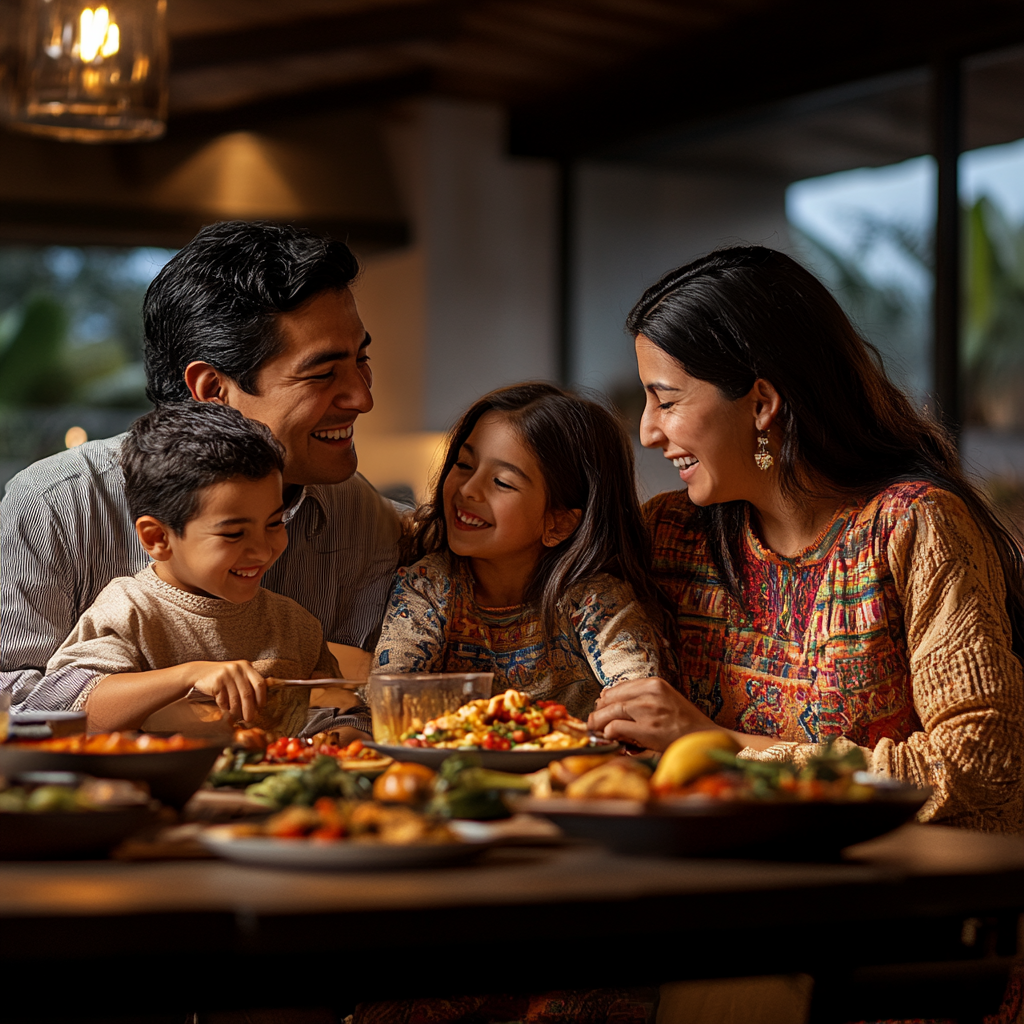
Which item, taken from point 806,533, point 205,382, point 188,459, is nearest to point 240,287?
point 205,382

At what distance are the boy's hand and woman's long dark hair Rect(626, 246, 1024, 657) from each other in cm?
79

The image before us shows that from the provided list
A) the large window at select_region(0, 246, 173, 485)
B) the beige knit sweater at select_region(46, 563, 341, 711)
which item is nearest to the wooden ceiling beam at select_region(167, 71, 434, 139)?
the large window at select_region(0, 246, 173, 485)

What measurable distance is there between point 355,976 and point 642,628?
3.93 ft

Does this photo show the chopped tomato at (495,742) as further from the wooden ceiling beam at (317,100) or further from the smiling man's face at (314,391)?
the wooden ceiling beam at (317,100)

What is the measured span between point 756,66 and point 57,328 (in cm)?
514

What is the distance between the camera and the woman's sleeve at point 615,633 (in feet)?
6.39

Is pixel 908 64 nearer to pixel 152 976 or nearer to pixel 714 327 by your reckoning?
pixel 714 327

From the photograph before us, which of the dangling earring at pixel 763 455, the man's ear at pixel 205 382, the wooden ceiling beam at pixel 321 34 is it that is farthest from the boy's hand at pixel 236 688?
the wooden ceiling beam at pixel 321 34

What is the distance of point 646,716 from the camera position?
1.62 m

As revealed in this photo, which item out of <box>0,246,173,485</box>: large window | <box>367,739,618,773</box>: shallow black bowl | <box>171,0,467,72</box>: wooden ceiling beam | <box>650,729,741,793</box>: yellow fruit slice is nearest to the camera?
<box>650,729,741,793</box>: yellow fruit slice

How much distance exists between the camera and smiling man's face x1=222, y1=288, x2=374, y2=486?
207 cm

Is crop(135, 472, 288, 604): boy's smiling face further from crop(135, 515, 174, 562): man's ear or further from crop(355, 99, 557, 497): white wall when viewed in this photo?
crop(355, 99, 557, 497): white wall

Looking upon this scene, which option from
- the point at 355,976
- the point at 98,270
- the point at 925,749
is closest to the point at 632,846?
the point at 355,976

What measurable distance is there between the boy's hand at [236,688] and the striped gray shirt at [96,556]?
1.02ft
